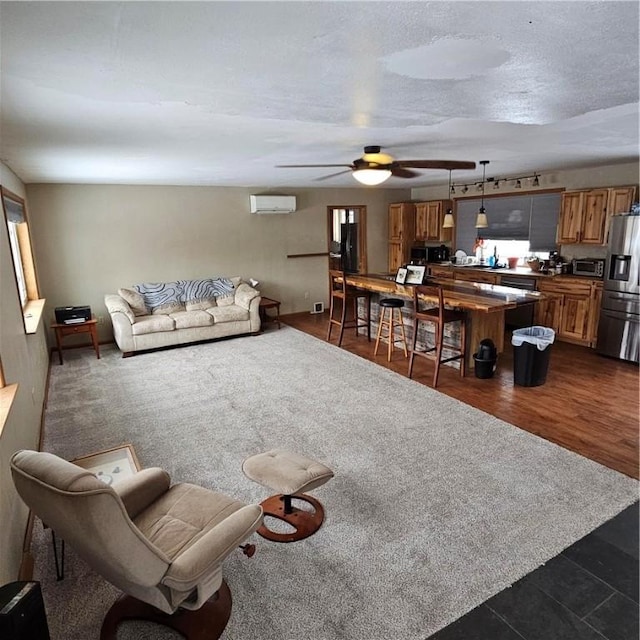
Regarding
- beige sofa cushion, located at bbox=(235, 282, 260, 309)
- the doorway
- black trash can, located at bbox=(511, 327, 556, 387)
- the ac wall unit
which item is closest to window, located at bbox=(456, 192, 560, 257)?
the doorway

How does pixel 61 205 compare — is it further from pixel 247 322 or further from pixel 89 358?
pixel 247 322

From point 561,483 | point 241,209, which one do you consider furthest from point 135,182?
point 561,483

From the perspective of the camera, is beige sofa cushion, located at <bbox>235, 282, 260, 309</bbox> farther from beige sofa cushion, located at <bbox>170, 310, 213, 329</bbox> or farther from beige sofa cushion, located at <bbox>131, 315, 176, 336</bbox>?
beige sofa cushion, located at <bbox>131, 315, 176, 336</bbox>

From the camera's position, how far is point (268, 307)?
7016 millimetres

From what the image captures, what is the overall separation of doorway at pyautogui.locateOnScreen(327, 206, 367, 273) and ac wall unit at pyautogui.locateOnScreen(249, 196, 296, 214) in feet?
3.40

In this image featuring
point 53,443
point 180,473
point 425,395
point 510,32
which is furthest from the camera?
point 425,395

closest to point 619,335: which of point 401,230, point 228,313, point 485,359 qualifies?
point 485,359

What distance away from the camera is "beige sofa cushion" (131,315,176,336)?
5723 mm

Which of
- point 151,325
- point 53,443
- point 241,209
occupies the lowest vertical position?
point 53,443

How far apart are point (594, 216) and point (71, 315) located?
6.83 meters

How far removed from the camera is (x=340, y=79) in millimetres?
1859

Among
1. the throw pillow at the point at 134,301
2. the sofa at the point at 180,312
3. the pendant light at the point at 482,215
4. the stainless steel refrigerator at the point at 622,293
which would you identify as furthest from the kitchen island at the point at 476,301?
the throw pillow at the point at 134,301

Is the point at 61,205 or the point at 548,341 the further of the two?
the point at 61,205

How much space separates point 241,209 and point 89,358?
10.9 ft
